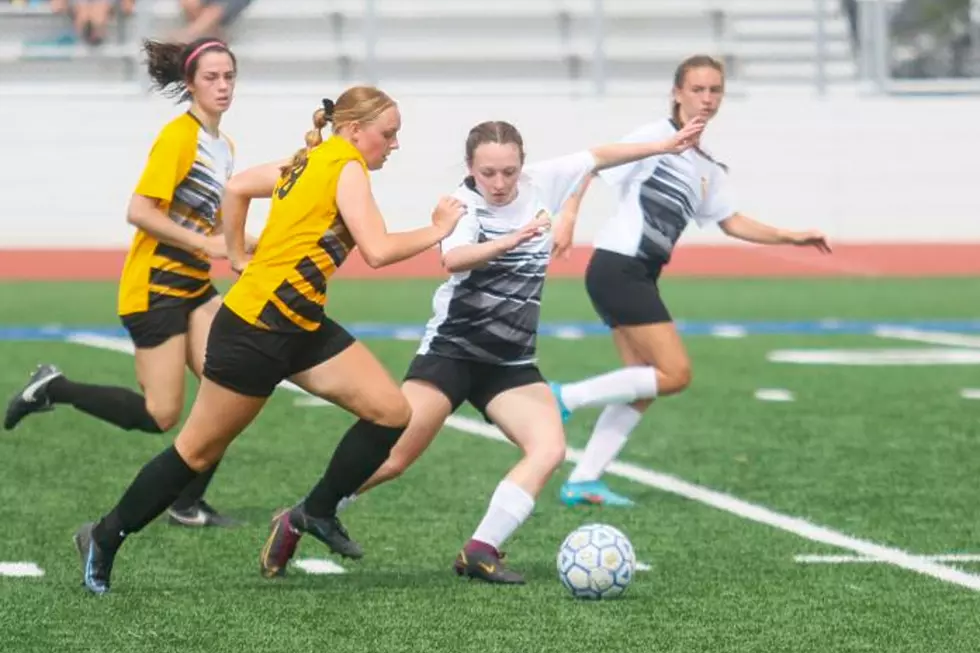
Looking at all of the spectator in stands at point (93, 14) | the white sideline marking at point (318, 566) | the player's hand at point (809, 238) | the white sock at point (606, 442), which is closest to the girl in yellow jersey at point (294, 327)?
the white sideline marking at point (318, 566)

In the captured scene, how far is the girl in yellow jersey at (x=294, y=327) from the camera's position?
270 inches

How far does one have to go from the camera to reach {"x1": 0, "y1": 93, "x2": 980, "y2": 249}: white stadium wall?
22.8 meters

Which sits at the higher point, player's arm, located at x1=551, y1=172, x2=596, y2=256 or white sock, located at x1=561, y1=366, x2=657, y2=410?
player's arm, located at x1=551, y1=172, x2=596, y2=256

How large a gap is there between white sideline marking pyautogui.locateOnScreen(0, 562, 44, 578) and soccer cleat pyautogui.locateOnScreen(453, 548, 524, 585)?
150cm

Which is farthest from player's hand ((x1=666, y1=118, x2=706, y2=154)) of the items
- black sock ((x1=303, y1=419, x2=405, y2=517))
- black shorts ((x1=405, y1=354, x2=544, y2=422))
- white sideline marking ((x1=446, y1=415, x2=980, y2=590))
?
black sock ((x1=303, y1=419, x2=405, y2=517))

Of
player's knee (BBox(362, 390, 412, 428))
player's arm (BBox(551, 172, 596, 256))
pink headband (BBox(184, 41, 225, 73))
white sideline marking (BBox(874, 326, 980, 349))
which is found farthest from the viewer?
white sideline marking (BBox(874, 326, 980, 349))

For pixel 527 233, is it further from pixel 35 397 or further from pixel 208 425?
pixel 35 397

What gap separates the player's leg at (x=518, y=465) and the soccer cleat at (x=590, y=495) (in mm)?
1527

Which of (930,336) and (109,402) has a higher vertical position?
(109,402)

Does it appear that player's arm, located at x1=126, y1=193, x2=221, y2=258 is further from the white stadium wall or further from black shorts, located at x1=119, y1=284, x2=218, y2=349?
the white stadium wall

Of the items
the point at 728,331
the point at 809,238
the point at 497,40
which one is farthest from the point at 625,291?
the point at 497,40

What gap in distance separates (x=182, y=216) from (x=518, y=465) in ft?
6.53

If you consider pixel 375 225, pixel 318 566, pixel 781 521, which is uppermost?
pixel 375 225

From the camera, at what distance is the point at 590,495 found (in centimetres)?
907
